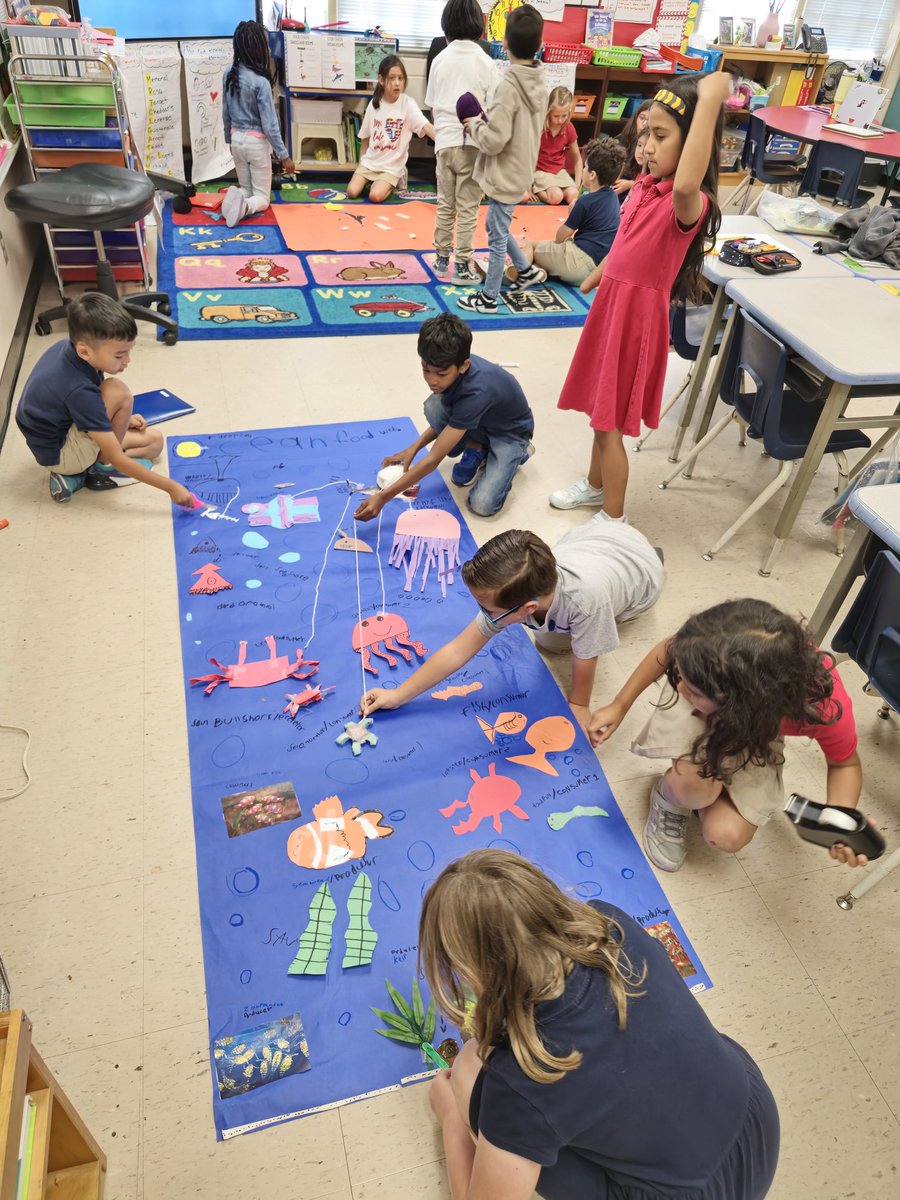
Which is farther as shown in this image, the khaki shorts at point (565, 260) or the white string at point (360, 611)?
the khaki shorts at point (565, 260)

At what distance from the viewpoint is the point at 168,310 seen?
3533 millimetres

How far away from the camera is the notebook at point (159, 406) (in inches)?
117

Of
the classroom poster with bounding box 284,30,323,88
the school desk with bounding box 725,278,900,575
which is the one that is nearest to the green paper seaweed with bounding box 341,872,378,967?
the school desk with bounding box 725,278,900,575

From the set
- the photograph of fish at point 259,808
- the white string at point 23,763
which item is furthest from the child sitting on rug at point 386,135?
the photograph of fish at point 259,808

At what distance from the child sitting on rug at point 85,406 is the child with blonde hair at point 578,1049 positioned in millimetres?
1898

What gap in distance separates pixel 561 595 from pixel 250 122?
3842 millimetres

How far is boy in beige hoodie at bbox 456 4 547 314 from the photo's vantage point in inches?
130

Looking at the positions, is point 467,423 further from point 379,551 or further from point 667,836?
point 667,836

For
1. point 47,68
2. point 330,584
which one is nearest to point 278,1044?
point 330,584

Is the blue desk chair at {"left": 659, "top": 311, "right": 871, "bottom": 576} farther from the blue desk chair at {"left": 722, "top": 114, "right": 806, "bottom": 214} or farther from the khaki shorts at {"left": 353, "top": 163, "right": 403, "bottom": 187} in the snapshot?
the khaki shorts at {"left": 353, "top": 163, "right": 403, "bottom": 187}

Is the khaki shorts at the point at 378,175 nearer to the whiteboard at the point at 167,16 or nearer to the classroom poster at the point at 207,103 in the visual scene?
the classroom poster at the point at 207,103

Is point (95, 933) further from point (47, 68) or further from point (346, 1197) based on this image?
point (47, 68)

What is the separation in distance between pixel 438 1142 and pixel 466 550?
A: 5.18ft

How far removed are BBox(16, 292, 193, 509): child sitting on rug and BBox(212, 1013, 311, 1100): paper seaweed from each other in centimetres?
158
